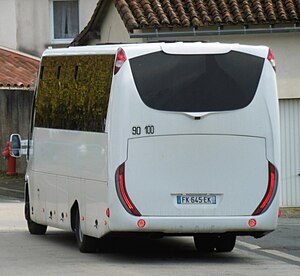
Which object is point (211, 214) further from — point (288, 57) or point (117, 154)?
point (288, 57)

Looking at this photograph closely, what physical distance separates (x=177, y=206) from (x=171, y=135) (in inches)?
35.1

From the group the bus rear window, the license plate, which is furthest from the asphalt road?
the bus rear window

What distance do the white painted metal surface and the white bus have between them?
39.0 feet

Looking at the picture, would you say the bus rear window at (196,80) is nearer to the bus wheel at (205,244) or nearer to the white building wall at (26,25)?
the bus wheel at (205,244)

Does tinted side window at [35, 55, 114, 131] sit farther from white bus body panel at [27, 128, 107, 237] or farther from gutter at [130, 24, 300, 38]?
gutter at [130, 24, 300, 38]

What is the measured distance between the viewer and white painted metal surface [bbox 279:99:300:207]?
28094mm

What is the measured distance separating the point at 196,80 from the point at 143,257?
259 cm

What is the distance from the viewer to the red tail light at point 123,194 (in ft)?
51.2

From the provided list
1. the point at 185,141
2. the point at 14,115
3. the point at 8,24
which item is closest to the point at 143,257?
the point at 185,141

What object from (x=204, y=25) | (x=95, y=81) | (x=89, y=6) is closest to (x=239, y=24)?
(x=204, y=25)

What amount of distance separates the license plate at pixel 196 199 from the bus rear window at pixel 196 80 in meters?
1.08

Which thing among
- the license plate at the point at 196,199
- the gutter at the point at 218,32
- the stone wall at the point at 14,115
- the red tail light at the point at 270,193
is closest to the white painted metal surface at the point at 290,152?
the gutter at the point at 218,32

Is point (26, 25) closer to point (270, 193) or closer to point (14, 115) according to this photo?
point (14, 115)

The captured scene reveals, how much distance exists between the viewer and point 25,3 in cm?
4356
